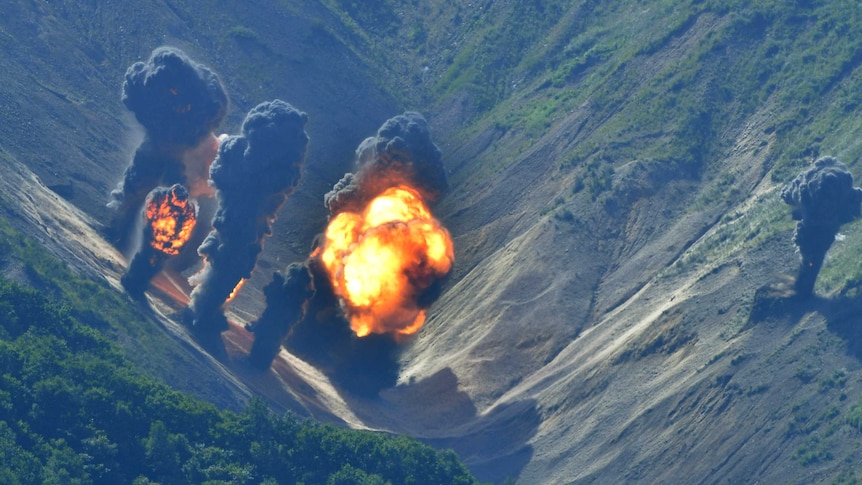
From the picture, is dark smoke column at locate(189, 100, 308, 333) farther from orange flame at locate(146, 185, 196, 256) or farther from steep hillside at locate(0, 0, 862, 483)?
steep hillside at locate(0, 0, 862, 483)

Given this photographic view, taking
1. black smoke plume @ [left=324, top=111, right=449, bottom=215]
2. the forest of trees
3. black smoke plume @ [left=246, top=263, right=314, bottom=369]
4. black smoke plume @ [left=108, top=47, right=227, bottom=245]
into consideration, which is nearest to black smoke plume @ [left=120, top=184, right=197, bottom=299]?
black smoke plume @ [left=108, top=47, right=227, bottom=245]

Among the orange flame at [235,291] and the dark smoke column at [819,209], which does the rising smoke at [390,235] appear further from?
the dark smoke column at [819,209]

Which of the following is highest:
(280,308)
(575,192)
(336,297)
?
(575,192)

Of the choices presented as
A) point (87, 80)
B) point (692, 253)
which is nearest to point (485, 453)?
point (692, 253)

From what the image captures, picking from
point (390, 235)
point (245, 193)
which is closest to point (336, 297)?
point (390, 235)

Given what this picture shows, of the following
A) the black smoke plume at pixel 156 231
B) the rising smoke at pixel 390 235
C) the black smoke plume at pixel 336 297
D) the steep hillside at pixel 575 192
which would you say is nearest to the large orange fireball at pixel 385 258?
the rising smoke at pixel 390 235

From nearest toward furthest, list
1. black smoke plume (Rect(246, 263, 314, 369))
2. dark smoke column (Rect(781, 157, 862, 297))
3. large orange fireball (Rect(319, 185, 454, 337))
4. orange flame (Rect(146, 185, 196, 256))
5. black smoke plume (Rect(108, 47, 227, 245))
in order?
dark smoke column (Rect(781, 157, 862, 297)) → large orange fireball (Rect(319, 185, 454, 337)) → black smoke plume (Rect(246, 263, 314, 369)) → orange flame (Rect(146, 185, 196, 256)) → black smoke plume (Rect(108, 47, 227, 245))

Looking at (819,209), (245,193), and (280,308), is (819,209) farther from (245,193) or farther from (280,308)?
(245,193)
